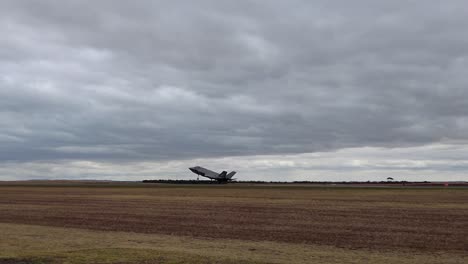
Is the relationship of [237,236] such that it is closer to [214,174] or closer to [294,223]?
[294,223]

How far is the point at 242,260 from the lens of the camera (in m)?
17.1

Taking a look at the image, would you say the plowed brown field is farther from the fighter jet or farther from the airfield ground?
the fighter jet

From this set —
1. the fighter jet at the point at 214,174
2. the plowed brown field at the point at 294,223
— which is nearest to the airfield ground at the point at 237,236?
the plowed brown field at the point at 294,223

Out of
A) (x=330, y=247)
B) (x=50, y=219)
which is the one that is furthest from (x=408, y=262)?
(x=50, y=219)

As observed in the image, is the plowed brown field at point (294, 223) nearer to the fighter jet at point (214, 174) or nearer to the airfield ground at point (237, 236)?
the airfield ground at point (237, 236)

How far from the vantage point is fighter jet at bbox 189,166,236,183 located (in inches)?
5591

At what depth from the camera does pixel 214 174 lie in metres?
148

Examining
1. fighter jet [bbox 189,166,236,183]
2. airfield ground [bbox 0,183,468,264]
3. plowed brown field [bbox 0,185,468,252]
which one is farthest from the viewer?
fighter jet [bbox 189,166,236,183]

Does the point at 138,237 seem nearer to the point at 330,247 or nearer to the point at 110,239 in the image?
the point at 110,239

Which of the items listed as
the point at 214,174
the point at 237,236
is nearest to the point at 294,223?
the point at 237,236

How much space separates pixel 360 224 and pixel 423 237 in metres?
5.57

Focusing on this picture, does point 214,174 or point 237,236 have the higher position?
point 214,174

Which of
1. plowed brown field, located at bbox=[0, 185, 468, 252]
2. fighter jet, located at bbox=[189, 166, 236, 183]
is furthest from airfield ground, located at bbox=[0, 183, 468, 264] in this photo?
fighter jet, located at bbox=[189, 166, 236, 183]

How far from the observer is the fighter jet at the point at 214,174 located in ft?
466
